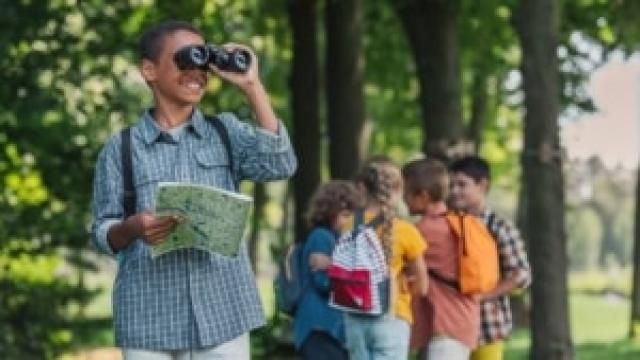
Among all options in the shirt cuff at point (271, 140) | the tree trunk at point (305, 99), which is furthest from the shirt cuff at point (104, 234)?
the tree trunk at point (305, 99)

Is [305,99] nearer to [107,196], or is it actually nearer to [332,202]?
[332,202]

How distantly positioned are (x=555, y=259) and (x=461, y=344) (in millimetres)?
2999

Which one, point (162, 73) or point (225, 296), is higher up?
point (162, 73)

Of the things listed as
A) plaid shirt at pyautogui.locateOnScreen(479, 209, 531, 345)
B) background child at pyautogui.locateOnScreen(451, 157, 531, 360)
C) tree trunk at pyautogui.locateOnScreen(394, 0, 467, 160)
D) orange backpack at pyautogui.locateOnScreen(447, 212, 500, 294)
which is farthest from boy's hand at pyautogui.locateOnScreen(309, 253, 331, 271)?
tree trunk at pyautogui.locateOnScreen(394, 0, 467, 160)

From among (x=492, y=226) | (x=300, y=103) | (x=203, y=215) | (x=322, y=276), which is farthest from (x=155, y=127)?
(x=300, y=103)

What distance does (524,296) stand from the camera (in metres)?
28.8

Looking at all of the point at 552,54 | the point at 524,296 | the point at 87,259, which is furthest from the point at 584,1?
the point at 524,296

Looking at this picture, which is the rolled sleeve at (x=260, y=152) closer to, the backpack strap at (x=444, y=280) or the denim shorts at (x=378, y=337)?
the denim shorts at (x=378, y=337)

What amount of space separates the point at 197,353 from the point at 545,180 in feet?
22.2

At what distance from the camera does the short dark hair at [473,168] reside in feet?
31.8

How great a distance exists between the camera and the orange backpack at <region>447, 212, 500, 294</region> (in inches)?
360

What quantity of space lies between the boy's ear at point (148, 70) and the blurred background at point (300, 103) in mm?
5831

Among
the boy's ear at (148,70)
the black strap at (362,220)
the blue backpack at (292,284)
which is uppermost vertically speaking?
the boy's ear at (148,70)

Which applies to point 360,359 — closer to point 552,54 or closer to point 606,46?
point 552,54
